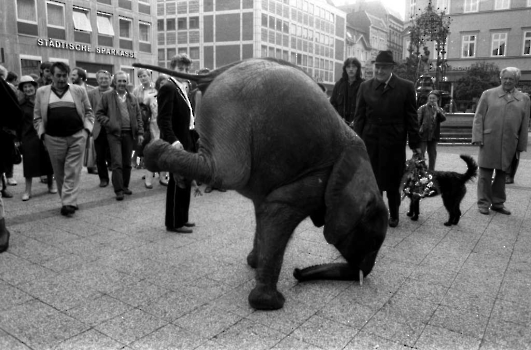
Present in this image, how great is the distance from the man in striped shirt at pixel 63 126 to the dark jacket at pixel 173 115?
186 cm

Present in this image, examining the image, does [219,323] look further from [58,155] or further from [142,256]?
[58,155]

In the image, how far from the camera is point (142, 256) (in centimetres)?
435

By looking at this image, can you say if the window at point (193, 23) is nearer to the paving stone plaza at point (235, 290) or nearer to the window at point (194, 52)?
the window at point (194, 52)

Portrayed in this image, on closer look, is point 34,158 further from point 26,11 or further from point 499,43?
point 499,43

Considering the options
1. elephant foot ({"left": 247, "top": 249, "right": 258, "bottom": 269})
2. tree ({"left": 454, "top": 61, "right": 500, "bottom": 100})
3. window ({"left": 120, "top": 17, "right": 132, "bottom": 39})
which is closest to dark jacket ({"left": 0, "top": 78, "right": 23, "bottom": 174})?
elephant foot ({"left": 247, "top": 249, "right": 258, "bottom": 269})

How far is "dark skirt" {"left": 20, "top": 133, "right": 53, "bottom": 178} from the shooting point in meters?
7.31

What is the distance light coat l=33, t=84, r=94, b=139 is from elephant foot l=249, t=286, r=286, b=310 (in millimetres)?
4209

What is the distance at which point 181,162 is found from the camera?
2688 millimetres

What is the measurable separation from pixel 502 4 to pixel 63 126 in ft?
156

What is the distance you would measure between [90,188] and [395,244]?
5.51m

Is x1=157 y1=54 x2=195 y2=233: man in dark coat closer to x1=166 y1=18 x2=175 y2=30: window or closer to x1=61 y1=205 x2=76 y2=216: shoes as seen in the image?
x1=61 y1=205 x2=76 y2=216: shoes

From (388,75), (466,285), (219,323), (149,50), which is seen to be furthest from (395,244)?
(149,50)

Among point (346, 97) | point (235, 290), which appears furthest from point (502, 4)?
point (235, 290)

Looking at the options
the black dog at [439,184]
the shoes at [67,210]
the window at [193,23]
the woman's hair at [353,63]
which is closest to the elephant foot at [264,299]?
the black dog at [439,184]
